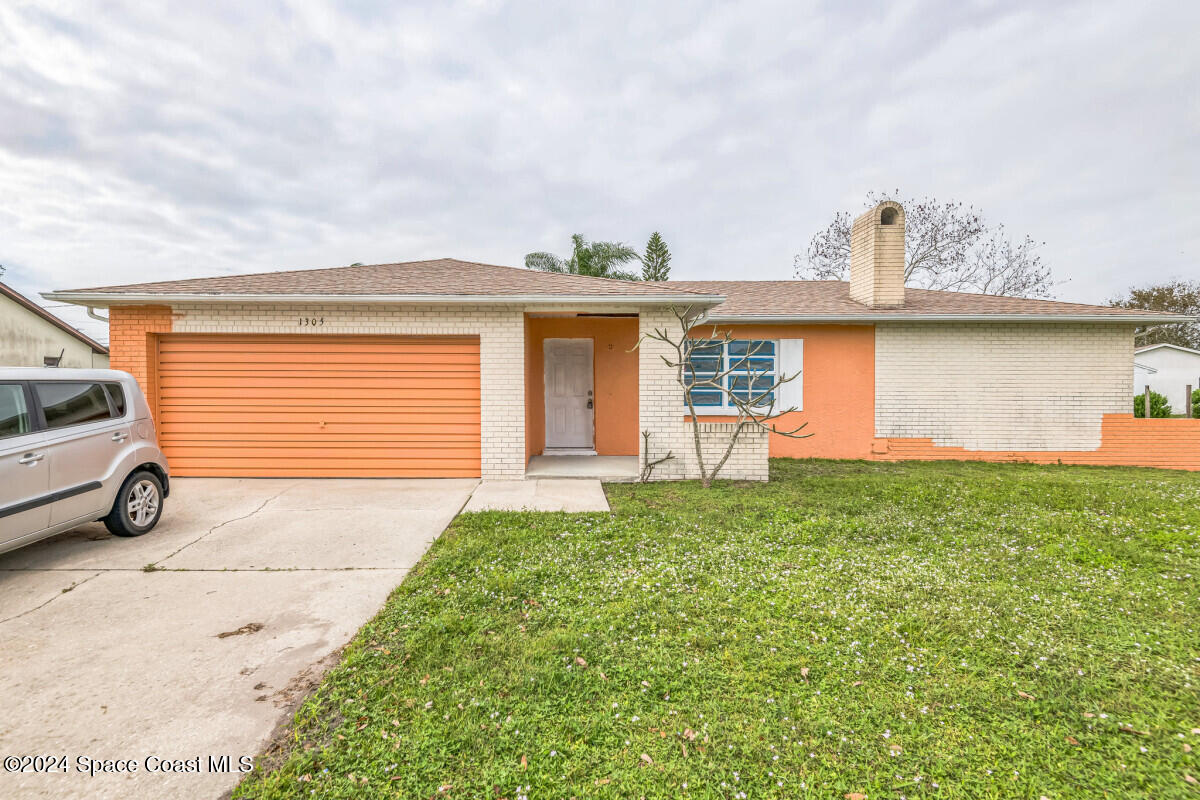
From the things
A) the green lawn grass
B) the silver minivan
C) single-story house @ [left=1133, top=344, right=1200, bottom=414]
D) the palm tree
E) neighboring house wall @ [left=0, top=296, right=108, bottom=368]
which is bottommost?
the green lawn grass

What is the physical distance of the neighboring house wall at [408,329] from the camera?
6.80 m

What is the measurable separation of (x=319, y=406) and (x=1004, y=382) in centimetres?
1210

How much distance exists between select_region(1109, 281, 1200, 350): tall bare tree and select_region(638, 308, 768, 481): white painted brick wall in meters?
37.6

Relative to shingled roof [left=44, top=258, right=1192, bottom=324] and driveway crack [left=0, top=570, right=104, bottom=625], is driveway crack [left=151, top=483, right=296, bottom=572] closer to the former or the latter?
driveway crack [left=0, top=570, right=104, bottom=625]

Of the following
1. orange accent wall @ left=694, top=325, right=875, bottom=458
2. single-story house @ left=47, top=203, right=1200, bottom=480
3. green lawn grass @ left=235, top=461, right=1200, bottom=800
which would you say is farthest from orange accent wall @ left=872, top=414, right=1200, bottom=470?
green lawn grass @ left=235, top=461, right=1200, bottom=800

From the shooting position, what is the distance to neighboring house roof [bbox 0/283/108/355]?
51.0 feet

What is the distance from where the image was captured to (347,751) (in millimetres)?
1899

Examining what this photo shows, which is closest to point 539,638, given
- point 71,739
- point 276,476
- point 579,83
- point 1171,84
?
point 71,739

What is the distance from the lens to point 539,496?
6.12 meters

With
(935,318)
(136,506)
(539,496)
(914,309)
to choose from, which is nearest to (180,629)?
(136,506)

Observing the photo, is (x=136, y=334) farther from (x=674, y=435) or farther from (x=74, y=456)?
(x=674, y=435)

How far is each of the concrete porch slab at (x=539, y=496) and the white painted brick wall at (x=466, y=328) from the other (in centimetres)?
45

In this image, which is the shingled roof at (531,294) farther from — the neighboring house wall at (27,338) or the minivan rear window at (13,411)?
the neighboring house wall at (27,338)

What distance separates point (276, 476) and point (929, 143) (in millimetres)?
18329
